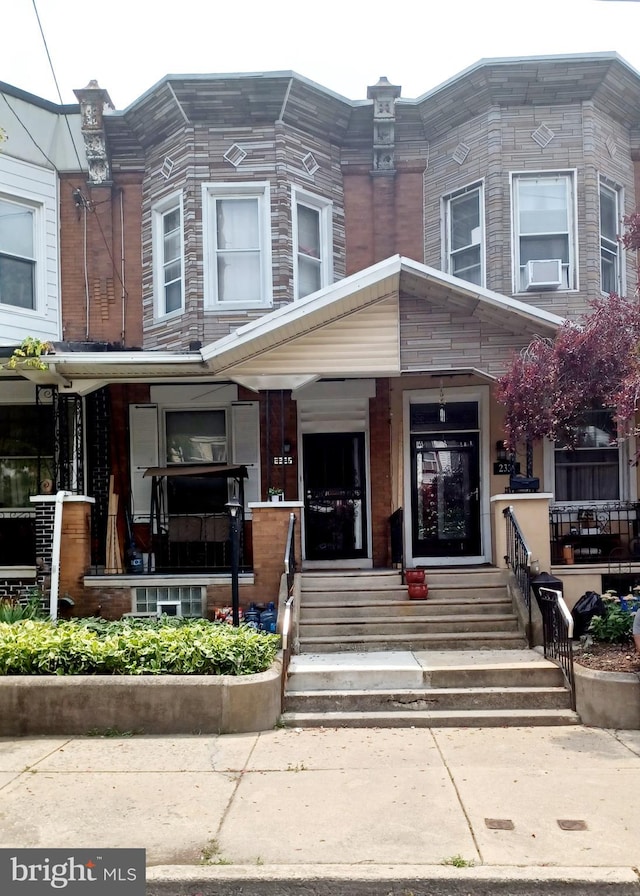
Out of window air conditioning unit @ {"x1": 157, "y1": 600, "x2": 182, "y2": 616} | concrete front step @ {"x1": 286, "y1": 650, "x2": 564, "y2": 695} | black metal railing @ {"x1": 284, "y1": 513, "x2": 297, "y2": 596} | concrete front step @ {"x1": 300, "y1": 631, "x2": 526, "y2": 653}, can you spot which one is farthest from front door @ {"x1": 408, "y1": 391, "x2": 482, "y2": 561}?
concrete front step @ {"x1": 286, "y1": 650, "x2": 564, "y2": 695}

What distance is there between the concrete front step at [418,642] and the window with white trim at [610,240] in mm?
6316

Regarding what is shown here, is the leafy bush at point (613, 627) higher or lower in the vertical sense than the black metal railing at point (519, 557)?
lower

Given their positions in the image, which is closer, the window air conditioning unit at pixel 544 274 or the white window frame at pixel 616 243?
the window air conditioning unit at pixel 544 274

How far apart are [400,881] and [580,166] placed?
11.0 metres

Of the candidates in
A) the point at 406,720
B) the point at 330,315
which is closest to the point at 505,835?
the point at 406,720

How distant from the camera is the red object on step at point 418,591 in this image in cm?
964

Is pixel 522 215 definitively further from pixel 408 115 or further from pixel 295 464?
pixel 295 464

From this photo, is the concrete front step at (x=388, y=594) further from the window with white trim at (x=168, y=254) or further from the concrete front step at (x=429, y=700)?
the window with white trim at (x=168, y=254)

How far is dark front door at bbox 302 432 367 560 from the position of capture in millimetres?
12031

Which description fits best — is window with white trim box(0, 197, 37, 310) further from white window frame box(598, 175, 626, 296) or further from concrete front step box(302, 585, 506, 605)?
white window frame box(598, 175, 626, 296)

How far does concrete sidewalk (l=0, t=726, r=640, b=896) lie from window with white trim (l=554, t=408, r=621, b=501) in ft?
18.2

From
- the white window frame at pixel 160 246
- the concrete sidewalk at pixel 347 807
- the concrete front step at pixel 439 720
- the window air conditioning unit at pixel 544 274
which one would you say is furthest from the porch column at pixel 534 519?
the white window frame at pixel 160 246

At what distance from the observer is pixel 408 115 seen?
41.7ft

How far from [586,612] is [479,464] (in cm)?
348
